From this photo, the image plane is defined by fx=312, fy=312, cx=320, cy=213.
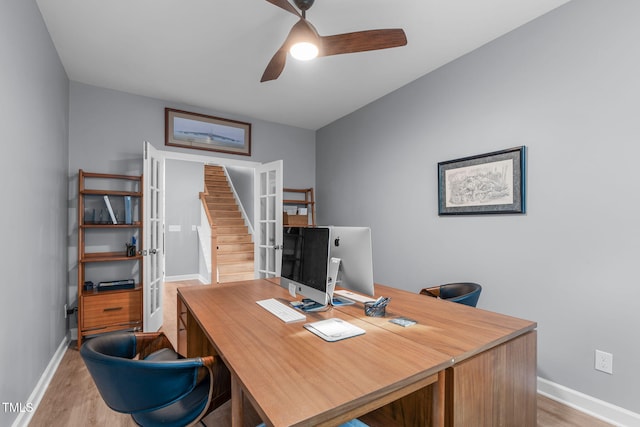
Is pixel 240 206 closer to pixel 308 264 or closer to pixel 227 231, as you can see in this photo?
pixel 227 231

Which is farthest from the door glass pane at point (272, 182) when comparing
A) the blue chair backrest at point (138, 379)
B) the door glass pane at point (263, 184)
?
the blue chair backrest at point (138, 379)

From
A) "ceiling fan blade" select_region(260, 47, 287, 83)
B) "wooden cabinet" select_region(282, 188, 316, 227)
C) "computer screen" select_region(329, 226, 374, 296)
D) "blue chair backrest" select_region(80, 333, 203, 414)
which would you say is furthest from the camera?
"wooden cabinet" select_region(282, 188, 316, 227)

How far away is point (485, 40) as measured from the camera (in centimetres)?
254

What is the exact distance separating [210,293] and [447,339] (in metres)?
1.49

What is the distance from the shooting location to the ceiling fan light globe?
1946 millimetres

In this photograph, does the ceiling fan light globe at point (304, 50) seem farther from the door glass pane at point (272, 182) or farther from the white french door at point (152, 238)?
the door glass pane at point (272, 182)

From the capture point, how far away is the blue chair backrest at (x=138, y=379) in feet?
3.45

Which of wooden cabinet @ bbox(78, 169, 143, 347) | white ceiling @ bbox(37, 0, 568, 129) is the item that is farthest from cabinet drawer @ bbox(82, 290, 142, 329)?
white ceiling @ bbox(37, 0, 568, 129)

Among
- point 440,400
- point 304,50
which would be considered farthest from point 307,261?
point 304,50

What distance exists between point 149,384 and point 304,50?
1932mm

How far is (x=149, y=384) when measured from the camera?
1.09 meters

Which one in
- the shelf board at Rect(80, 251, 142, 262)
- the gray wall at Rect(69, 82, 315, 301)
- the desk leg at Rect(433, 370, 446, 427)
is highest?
the gray wall at Rect(69, 82, 315, 301)

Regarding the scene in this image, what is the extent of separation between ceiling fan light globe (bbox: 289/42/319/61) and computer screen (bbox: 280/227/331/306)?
1134mm

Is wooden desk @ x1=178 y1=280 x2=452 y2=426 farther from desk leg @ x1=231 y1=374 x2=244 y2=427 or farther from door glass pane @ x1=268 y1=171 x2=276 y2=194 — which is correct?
door glass pane @ x1=268 y1=171 x2=276 y2=194
